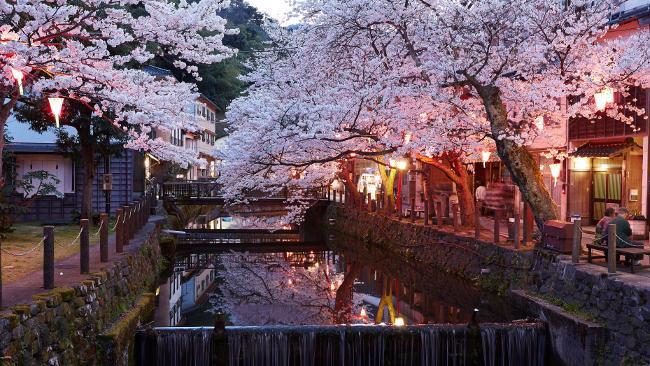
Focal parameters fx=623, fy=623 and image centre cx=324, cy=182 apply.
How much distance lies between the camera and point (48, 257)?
9.44 metres

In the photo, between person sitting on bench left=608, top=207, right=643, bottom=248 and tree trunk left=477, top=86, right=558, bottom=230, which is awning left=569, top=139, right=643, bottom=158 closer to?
tree trunk left=477, top=86, right=558, bottom=230

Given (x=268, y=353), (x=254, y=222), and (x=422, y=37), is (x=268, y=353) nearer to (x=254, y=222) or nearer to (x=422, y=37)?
(x=422, y=37)

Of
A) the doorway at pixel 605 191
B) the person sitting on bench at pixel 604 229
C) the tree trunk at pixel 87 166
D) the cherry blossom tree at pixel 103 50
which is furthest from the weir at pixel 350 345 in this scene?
the tree trunk at pixel 87 166

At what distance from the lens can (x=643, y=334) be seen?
9.92 meters

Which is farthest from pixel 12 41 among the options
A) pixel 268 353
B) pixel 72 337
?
pixel 268 353

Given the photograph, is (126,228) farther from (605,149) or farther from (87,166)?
(605,149)

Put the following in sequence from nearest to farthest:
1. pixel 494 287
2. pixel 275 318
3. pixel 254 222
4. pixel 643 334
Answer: pixel 643 334
pixel 275 318
pixel 494 287
pixel 254 222

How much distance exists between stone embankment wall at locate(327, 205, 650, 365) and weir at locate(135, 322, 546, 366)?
1041 millimetres

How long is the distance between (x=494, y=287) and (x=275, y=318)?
6253 mm

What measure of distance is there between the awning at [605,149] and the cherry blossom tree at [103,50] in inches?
530

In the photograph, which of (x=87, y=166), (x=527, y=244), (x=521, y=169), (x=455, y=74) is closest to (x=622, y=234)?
(x=521, y=169)

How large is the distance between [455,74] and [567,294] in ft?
18.8

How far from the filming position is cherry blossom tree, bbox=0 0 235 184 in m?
10.6

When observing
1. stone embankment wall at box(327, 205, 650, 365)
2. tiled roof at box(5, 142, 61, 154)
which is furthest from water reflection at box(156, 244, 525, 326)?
tiled roof at box(5, 142, 61, 154)
